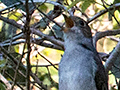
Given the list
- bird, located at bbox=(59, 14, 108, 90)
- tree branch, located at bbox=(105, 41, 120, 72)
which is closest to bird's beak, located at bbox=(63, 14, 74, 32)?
bird, located at bbox=(59, 14, 108, 90)

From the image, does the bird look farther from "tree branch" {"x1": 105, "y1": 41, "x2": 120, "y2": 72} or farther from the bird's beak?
"tree branch" {"x1": 105, "y1": 41, "x2": 120, "y2": 72}

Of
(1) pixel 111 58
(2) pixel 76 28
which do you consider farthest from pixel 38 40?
(1) pixel 111 58

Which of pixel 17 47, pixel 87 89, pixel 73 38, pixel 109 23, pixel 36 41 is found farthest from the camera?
pixel 109 23

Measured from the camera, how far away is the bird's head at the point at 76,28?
421 cm

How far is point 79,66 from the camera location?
3727 millimetres

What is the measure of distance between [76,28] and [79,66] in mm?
792

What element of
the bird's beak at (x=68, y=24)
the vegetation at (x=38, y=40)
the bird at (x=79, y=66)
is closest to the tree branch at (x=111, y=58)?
the vegetation at (x=38, y=40)

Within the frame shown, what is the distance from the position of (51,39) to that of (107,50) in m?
2.55

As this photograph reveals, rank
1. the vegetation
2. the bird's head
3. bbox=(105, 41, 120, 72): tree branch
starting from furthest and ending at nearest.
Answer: the bird's head < bbox=(105, 41, 120, 72): tree branch < the vegetation

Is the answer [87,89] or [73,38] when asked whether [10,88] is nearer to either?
[87,89]

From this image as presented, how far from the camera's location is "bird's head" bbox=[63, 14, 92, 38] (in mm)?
4209

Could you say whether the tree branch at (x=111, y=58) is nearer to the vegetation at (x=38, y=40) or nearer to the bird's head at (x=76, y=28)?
the vegetation at (x=38, y=40)

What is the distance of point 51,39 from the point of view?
183 inches

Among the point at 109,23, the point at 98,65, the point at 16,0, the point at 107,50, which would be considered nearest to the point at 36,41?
the point at 16,0
